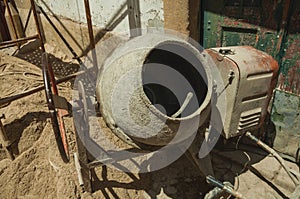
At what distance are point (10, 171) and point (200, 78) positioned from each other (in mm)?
2069

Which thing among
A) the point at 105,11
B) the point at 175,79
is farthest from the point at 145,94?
the point at 105,11

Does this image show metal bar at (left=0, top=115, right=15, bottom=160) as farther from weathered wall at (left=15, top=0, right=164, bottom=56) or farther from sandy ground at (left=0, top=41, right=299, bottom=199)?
weathered wall at (left=15, top=0, right=164, bottom=56)

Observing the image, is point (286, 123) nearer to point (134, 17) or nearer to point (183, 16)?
point (183, 16)

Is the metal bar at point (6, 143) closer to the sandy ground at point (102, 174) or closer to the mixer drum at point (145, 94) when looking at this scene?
the sandy ground at point (102, 174)

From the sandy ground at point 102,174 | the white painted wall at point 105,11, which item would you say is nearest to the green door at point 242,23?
the white painted wall at point 105,11

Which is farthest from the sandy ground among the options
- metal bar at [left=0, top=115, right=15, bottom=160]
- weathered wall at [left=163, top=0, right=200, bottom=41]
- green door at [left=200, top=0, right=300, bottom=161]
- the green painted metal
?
weathered wall at [left=163, top=0, right=200, bottom=41]

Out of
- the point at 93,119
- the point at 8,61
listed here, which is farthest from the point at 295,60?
the point at 8,61

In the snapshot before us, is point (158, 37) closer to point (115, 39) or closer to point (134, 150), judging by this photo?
point (134, 150)

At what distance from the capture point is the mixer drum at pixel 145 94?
73.5 inches

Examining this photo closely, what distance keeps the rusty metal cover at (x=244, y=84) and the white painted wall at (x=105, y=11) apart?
3.90ft

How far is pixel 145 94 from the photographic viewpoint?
1.88m

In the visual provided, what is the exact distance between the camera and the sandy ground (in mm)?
2465

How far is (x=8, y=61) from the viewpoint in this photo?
459 cm

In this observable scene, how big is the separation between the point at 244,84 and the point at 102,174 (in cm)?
162
